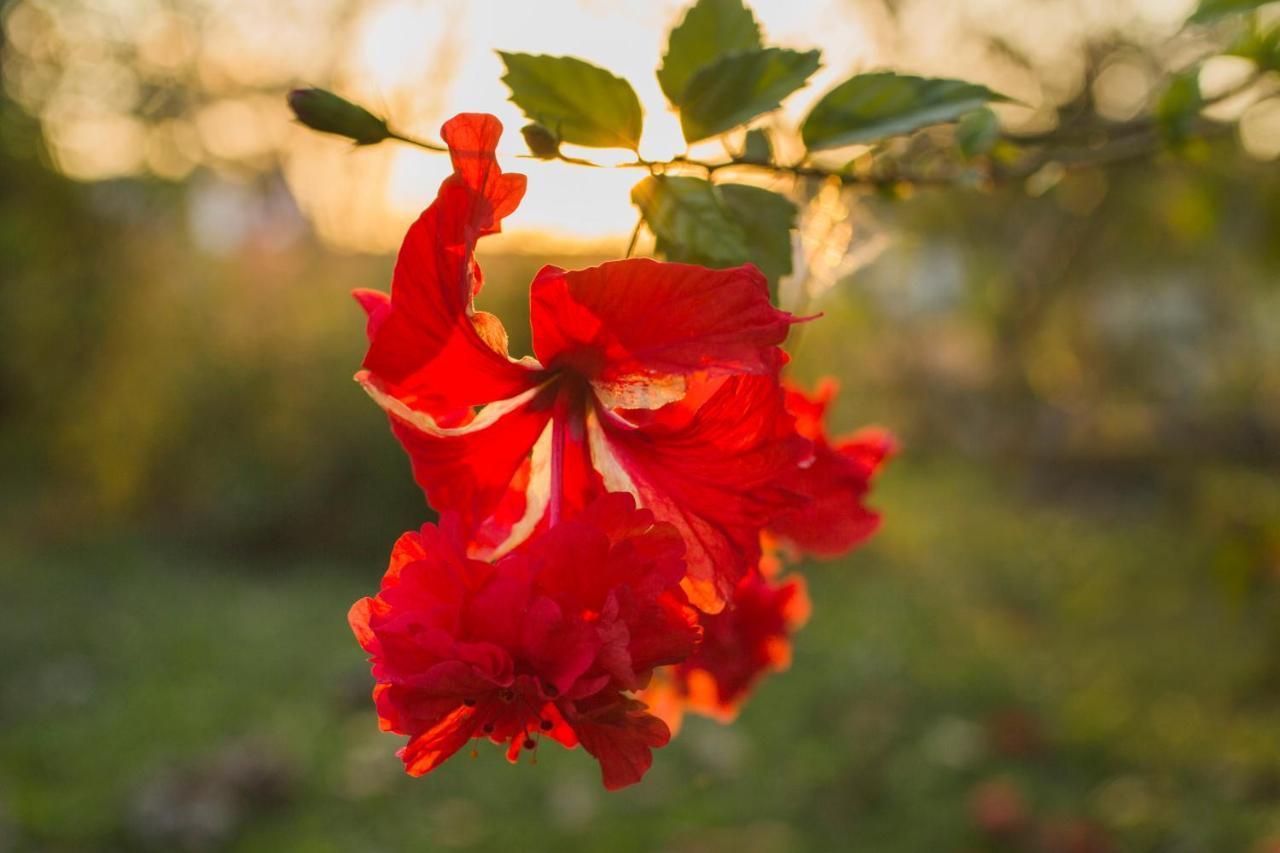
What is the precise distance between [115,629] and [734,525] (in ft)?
12.6

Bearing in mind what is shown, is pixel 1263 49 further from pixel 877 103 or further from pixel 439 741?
pixel 439 741

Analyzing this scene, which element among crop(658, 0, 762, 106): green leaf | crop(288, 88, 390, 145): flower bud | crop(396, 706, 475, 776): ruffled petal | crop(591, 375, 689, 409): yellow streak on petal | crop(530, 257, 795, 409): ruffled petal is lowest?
crop(396, 706, 475, 776): ruffled petal

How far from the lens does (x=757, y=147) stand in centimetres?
49

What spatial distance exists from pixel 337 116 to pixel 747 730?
2905 millimetres

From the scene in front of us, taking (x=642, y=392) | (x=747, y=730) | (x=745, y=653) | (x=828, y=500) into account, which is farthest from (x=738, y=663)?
(x=747, y=730)

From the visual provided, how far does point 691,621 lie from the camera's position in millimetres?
367

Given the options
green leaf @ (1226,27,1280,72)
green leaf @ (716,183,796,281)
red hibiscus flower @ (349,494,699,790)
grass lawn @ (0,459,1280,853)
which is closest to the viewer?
red hibiscus flower @ (349,494,699,790)

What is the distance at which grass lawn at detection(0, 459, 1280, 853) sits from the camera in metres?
2.49

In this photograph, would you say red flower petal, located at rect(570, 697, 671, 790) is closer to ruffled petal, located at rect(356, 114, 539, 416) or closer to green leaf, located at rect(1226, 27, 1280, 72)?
ruffled petal, located at rect(356, 114, 539, 416)

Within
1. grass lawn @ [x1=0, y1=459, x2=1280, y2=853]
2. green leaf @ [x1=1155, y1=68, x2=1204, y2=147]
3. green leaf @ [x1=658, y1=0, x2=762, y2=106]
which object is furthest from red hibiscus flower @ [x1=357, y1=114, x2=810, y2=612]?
grass lawn @ [x1=0, y1=459, x2=1280, y2=853]

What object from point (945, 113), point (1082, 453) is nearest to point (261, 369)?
point (1082, 453)

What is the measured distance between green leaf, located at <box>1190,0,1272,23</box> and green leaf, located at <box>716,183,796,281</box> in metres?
0.26

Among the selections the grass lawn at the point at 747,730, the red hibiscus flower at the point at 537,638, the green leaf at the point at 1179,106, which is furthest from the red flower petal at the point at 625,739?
the grass lawn at the point at 747,730

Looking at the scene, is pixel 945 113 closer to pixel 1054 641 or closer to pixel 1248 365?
pixel 1054 641
